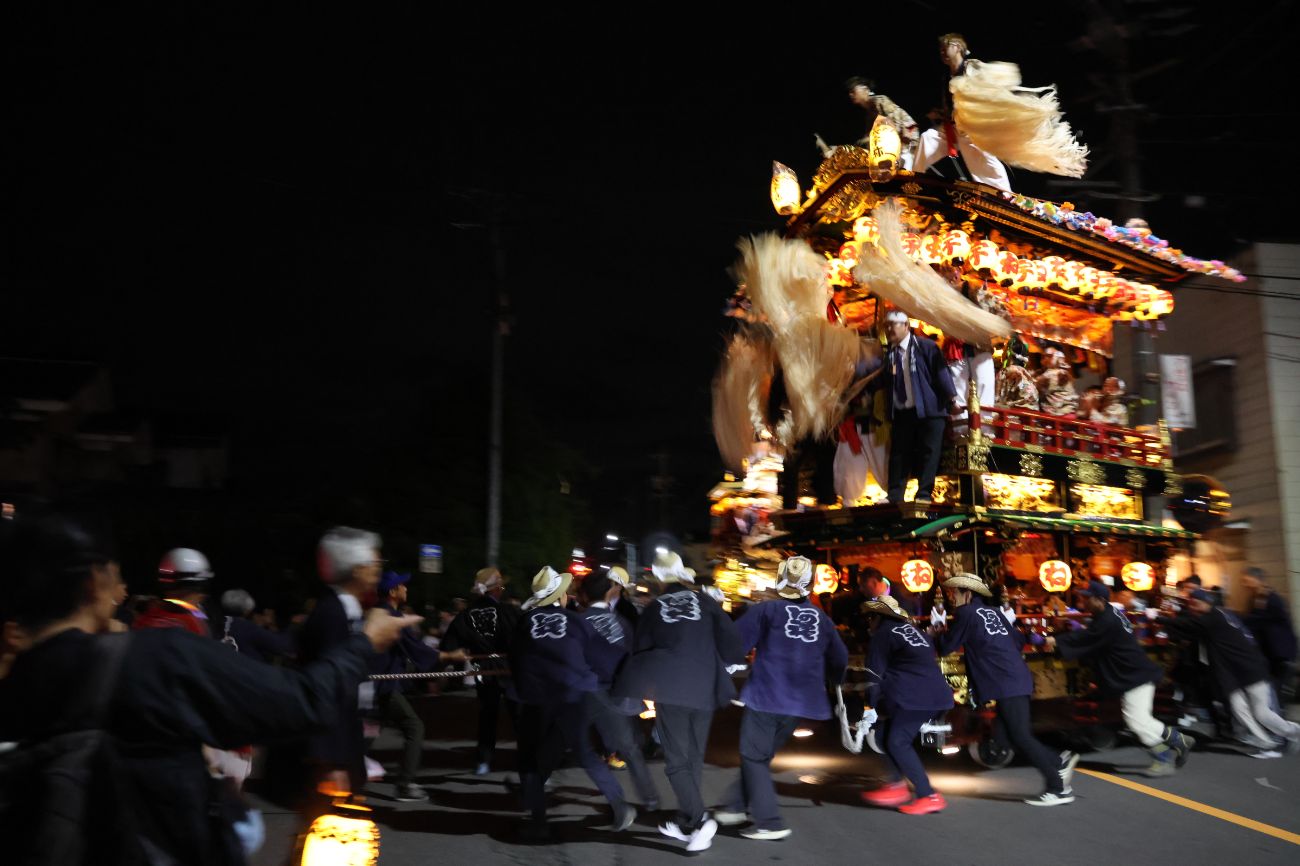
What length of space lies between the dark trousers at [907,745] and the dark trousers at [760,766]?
3.07 feet

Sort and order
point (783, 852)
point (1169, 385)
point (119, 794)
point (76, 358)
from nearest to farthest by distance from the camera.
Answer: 1. point (119, 794)
2. point (783, 852)
3. point (1169, 385)
4. point (76, 358)

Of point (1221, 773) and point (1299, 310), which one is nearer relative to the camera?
point (1221, 773)

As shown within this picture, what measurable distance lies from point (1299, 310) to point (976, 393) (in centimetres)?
846

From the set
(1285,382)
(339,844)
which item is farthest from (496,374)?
(339,844)

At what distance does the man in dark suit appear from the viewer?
10.0 m

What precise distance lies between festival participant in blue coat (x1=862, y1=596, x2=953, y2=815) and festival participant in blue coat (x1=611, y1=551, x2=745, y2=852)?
4.77ft

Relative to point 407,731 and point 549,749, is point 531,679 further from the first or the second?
point 407,731

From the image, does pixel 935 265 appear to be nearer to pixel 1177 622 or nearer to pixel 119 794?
pixel 1177 622

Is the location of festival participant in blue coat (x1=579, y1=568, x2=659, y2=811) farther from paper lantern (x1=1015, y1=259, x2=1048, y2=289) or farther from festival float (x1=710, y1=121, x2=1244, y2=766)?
paper lantern (x1=1015, y1=259, x2=1048, y2=289)

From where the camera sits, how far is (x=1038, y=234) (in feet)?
36.2

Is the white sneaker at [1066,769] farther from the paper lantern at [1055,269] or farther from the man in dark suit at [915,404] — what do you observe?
the paper lantern at [1055,269]

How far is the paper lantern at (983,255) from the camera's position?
10.9 metres

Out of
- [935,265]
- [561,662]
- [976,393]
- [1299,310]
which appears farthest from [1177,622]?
[1299,310]

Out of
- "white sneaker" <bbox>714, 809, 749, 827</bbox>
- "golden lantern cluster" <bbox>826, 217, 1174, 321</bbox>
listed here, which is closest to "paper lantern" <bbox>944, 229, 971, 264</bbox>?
"golden lantern cluster" <bbox>826, 217, 1174, 321</bbox>
